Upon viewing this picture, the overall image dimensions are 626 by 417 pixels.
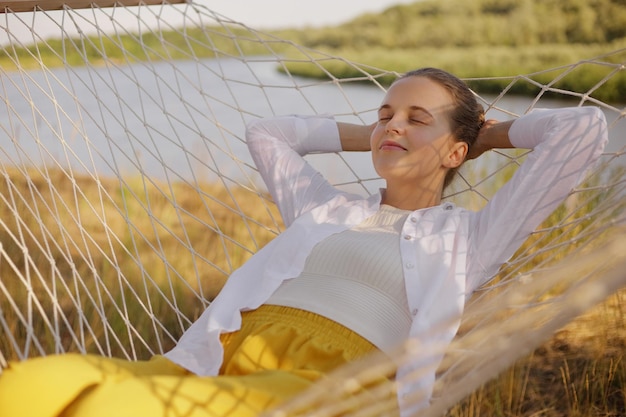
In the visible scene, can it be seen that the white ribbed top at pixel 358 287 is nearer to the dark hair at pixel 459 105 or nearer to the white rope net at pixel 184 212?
the white rope net at pixel 184 212

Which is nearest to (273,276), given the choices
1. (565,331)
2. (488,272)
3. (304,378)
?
(304,378)

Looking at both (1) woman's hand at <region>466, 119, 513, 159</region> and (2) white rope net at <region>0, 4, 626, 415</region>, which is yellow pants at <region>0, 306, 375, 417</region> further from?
(1) woman's hand at <region>466, 119, 513, 159</region>

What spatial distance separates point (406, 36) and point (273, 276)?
10.6 m

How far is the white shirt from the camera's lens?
55.2 inches

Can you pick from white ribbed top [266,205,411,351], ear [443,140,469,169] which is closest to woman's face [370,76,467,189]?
ear [443,140,469,169]

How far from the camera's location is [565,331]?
2334mm

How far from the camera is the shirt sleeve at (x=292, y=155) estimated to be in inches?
67.6

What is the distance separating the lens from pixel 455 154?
161cm

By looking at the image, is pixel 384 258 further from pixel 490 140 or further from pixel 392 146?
pixel 490 140

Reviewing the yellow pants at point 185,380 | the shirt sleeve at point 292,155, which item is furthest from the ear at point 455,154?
the yellow pants at point 185,380

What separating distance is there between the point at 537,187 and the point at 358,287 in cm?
39

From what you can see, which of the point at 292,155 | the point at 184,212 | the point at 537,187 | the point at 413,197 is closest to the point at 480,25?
the point at 184,212

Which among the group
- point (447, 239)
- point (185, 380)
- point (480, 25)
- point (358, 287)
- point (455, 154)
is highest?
point (480, 25)

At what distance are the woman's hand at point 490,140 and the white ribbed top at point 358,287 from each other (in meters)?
0.30
